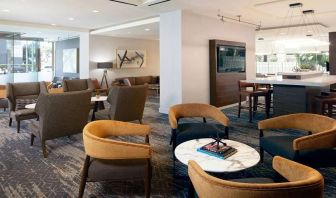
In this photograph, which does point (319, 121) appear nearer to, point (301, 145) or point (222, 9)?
point (301, 145)

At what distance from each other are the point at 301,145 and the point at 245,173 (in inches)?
33.0

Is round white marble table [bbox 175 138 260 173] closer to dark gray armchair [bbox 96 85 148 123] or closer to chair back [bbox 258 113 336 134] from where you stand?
chair back [bbox 258 113 336 134]

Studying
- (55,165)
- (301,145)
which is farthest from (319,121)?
(55,165)

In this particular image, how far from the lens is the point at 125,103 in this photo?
4863 mm

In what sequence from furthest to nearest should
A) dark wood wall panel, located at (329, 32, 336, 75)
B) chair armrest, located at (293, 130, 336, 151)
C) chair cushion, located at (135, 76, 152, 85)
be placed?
chair cushion, located at (135, 76, 152, 85)
dark wood wall panel, located at (329, 32, 336, 75)
chair armrest, located at (293, 130, 336, 151)

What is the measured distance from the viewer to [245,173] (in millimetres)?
3113

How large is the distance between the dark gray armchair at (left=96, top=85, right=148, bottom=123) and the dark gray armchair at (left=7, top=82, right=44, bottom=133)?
1337 millimetres

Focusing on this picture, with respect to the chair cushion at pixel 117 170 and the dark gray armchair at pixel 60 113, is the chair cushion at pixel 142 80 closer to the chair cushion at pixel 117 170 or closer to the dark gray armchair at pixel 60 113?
the dark gray armchair at pixel 60 113

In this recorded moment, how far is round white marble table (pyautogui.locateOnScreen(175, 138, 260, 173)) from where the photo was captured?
209 cm

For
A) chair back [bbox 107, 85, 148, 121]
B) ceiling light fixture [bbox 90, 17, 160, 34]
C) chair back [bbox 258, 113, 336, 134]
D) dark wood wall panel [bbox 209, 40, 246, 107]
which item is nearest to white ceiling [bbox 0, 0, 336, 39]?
ceiling light fixture [bbox 90, 17, 160, 34]

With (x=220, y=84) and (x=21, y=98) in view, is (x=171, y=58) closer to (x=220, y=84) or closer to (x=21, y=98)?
(x=220, y=84)

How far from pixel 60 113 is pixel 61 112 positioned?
0.02 metres

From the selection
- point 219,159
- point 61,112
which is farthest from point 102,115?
point 219,159

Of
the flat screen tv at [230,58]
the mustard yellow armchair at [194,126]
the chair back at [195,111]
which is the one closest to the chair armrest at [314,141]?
the mustard yellow armchair at [194,126]
